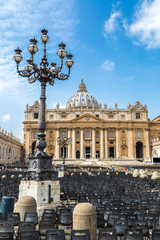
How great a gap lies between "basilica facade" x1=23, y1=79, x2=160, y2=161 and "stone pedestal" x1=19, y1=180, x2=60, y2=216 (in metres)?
74.3

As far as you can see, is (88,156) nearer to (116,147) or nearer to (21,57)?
(116,147)

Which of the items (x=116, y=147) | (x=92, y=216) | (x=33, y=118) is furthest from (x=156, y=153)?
(x=92, y=216)

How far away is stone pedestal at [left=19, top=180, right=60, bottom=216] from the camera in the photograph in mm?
11359

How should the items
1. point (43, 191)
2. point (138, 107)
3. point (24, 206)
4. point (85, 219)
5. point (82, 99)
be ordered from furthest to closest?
point (82, 99), point (138, 107), point (43, 191), point (24, 206), point (85, 219)

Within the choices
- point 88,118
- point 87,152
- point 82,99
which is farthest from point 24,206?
point 82,99

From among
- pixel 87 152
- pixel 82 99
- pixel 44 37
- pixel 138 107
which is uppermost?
pixel 82 99

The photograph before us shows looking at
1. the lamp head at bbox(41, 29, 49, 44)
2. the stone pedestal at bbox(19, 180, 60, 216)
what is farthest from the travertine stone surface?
the lamp head at bbox(41, 29, 49, 44)

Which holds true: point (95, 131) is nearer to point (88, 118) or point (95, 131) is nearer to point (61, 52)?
point (88, 118)

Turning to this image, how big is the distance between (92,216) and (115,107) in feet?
284

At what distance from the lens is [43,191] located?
456 inches

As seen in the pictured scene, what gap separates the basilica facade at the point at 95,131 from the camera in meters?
87.6

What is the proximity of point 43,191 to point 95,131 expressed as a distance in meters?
78.0

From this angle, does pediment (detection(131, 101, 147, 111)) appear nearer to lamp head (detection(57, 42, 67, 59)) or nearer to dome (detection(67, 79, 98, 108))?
dome (detection(67, 79, 98, 108))

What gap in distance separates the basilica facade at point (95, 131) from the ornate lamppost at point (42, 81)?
74029mm
